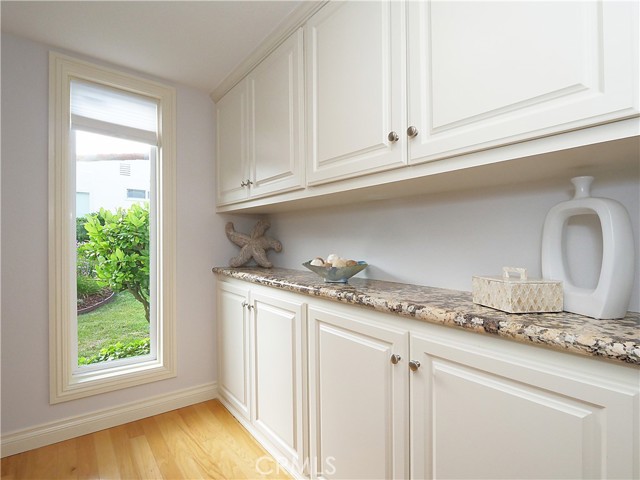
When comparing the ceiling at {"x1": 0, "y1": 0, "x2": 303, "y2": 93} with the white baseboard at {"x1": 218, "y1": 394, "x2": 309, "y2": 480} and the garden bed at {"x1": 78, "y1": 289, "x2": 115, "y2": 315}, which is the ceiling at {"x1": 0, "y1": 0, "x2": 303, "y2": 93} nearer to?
the garden bed at {"x1": 78, "y1": 289, "x2": 115, "y2": 315}

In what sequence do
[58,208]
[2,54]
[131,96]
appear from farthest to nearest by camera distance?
1. [131,96]
2. [58,208]
3. [2,54]

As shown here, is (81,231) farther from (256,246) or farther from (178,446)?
(178,446)

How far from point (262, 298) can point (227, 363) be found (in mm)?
751

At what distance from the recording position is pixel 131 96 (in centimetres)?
207

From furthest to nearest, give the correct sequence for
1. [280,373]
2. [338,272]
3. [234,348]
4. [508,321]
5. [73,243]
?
1. [234,348]
2. [73,243]
3. [280,373]
4. [338,272]
5. [508,321]

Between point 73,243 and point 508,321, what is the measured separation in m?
2.21

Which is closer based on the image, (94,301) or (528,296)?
(528,296)

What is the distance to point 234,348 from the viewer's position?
204 cm

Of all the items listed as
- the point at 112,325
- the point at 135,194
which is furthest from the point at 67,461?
the point at 135,194

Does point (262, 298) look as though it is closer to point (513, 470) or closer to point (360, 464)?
point (360, 464)

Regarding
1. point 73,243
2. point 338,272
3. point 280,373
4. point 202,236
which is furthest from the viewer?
point 202,236

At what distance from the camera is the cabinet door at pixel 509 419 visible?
64cm

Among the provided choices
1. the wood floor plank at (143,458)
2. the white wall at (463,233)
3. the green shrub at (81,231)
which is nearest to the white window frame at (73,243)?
the green shrub at (81,231)

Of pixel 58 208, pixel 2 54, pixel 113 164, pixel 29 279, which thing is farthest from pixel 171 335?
pixel 2 54
